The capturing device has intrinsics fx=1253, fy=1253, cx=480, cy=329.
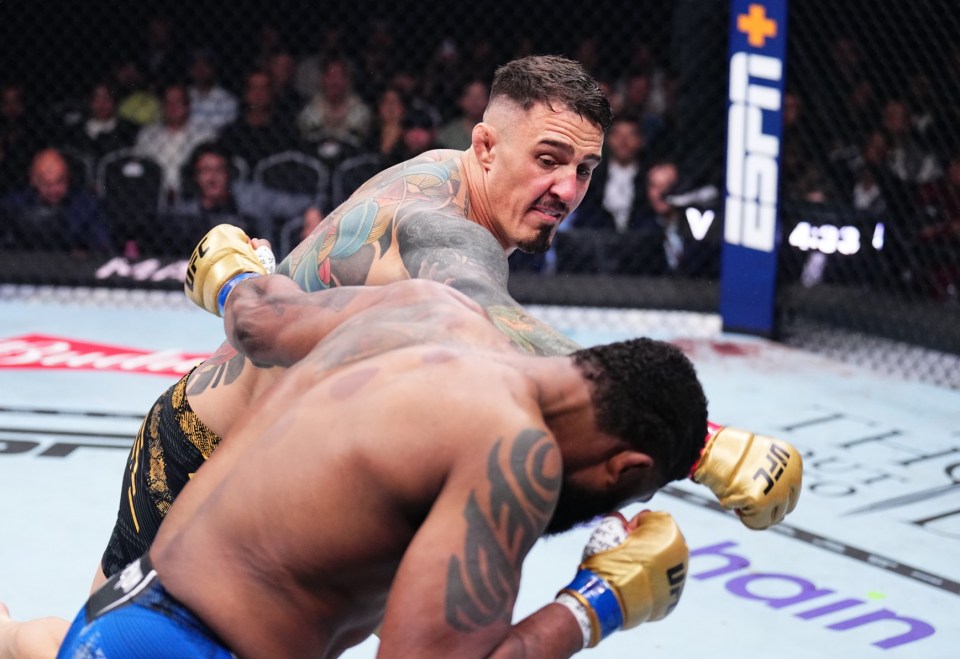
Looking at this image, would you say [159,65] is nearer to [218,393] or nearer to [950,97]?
[950,97]

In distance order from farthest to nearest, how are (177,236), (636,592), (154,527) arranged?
1. (177,236)
2. (154,527)
3. (636,592)

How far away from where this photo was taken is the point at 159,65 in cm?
605

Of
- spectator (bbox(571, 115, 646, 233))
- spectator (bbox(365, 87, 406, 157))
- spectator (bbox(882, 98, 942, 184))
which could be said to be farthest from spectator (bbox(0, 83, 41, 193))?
spectator (bbox(882, 98, 942, 184))

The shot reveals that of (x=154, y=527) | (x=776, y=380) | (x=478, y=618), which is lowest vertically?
(x=776, y=380)

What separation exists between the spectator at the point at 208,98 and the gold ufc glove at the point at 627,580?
463 centimetres

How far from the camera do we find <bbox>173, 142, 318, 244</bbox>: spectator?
5332 mm

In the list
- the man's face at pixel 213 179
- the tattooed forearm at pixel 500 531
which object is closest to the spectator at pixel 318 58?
the man's face at pixel 213 179

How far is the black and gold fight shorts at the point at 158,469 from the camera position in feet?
6.32

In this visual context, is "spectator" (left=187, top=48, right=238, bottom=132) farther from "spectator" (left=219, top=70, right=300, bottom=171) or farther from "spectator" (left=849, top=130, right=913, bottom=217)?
"spectator" (left=849, top=130, right=913, bottom=217)

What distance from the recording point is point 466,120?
5.59 m

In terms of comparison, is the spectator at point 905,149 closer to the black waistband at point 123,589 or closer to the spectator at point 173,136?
the spectator at point 173,136

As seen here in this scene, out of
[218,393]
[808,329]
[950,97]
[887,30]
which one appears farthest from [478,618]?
[887,30]

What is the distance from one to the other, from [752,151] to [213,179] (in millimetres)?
2287

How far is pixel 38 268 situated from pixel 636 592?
4.46 metres
